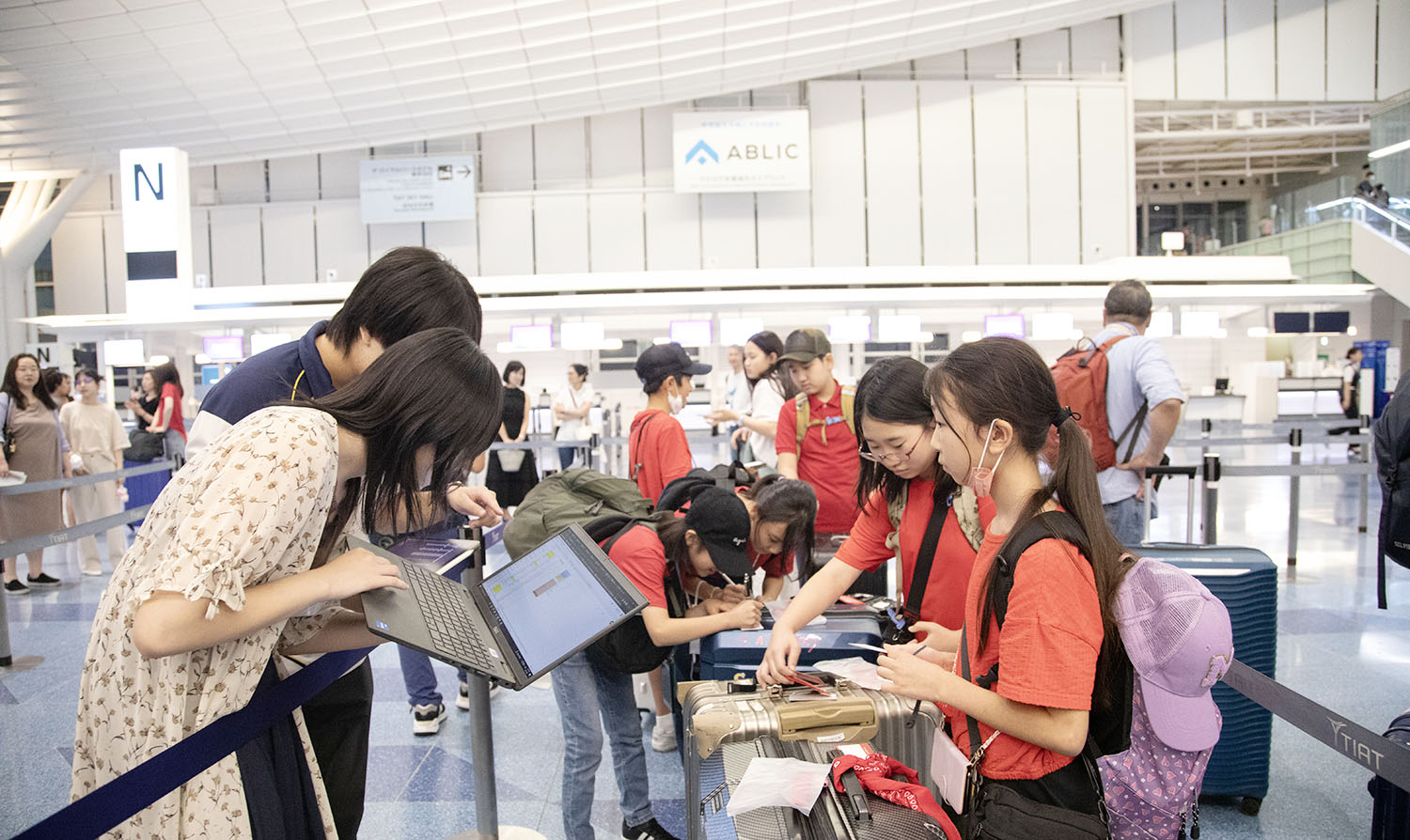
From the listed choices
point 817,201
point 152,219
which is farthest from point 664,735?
point 817,201

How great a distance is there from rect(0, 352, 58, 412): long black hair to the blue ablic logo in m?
13.1

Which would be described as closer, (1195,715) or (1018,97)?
(1195,715)

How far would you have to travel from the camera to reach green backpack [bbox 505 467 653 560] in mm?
2814

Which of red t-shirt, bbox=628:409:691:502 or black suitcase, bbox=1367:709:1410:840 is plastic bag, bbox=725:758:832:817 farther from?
red t-shirt, bbox=628:409:691:502

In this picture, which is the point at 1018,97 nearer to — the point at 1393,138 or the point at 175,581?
the point at 1393,138

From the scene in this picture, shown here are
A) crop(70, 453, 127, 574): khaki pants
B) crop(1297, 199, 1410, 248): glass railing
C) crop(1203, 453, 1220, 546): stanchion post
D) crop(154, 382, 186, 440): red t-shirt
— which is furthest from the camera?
crop(1297, 199, 1410, 248): glass railing

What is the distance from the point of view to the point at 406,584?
1.46 metres

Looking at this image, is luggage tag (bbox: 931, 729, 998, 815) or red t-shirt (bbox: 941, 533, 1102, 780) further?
luggage tag (bbox: 931, 729, 998, 815)

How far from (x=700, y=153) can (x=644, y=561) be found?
16.2 m

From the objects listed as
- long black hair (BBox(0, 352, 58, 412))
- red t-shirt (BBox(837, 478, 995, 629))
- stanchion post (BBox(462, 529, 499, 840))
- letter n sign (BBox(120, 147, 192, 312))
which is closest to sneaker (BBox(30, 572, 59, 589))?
long black hair (BBox(0, 352, 58, 412))

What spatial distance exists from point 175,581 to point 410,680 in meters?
3.00

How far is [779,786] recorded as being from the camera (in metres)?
1.57

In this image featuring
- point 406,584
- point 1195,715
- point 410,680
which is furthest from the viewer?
point 410,680

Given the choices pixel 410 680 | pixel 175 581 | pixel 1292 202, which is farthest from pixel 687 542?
pixel 1292 202
